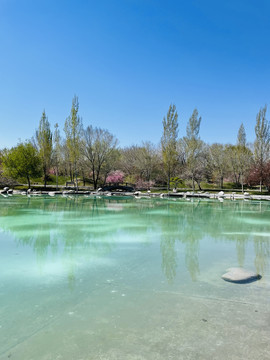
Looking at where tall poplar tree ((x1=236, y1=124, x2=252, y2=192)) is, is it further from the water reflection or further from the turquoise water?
the turquoise water

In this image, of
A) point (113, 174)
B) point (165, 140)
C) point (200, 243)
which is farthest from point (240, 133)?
point (200, 243)

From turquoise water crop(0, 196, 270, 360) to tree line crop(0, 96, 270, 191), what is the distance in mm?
29982

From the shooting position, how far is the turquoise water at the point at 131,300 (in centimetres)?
329

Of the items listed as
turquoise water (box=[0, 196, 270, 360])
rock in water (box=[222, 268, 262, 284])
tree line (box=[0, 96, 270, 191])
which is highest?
tree line (box=[0, 96, 270, 191])

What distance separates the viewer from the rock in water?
218 inches

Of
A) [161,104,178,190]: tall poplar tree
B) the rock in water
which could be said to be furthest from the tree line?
the rock in water

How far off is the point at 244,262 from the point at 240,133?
3556 centimetres

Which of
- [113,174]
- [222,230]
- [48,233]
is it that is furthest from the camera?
[113,174]

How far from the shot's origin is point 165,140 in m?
39.0

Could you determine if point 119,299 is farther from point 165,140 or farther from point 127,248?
point 165,140

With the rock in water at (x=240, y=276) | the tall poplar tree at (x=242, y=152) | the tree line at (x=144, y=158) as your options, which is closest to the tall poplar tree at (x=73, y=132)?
the tree line at (x=144, y=158)

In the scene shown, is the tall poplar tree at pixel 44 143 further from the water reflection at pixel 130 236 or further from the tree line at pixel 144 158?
the water reflection at pixel 130 236

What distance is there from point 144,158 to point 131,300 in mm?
41757

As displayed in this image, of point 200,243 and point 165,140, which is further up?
point 165,140
